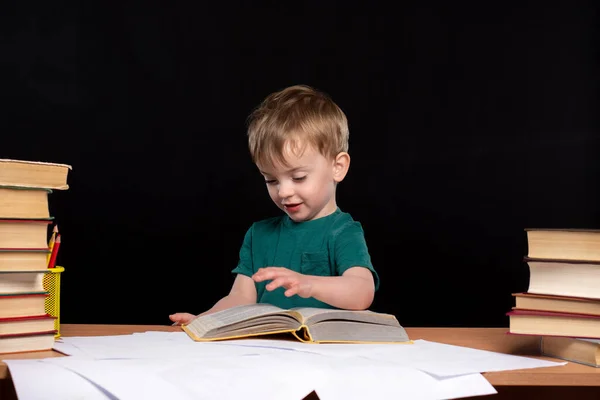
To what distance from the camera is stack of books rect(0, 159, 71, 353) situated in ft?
4.39

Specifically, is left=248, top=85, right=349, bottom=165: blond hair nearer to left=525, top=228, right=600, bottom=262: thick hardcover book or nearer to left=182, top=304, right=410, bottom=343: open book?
left=182, top=304, right=410, bottom=343: open book

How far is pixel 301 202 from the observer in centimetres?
196

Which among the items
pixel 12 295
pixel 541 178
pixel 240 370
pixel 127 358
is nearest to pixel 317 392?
pixel 240 370

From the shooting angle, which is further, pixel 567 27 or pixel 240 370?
pixel 567 27

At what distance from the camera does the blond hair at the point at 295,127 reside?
191 centimetres

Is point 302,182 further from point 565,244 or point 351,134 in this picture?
point 351,134

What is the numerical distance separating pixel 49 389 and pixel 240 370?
261mm

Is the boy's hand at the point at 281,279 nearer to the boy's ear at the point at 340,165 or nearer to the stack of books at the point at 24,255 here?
the stack of books at the point at 24,255

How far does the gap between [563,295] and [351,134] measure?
5.56 feet

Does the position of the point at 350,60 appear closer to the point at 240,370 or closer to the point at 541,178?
the point at 541,178

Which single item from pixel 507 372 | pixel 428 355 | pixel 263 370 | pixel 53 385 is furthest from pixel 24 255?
pixel 507 372

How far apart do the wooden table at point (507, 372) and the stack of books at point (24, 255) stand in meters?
0.04

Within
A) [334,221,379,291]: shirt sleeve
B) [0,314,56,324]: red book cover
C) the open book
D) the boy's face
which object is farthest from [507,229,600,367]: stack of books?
[0,314,56,324]: red book cover

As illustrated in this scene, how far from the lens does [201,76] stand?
296 centimetres
